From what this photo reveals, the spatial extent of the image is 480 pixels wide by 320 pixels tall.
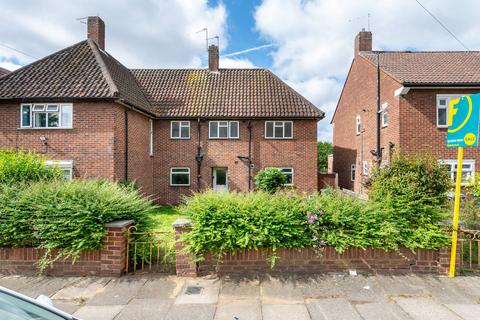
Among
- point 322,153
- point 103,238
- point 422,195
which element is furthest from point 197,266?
point 322,153

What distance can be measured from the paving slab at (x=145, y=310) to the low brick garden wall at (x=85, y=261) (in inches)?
40.1

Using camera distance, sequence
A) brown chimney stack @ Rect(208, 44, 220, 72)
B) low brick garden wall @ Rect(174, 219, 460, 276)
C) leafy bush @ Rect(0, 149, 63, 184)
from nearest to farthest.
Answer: low brick garden wall @ Rect(174, 219, 460, 276), leafy bush @ Rect(0, 149, 63, 184), brown chimney stack @ Rect(208, 44, 220, 72)

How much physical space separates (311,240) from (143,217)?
3.21 meters

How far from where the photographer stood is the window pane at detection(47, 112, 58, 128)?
11.0 meters

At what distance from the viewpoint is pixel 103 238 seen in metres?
4.70

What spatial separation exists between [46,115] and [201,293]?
10637 mm

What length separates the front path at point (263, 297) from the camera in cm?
363

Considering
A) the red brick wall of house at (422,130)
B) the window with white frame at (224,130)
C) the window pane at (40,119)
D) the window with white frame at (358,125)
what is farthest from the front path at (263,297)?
the window with white frame at (358,125)

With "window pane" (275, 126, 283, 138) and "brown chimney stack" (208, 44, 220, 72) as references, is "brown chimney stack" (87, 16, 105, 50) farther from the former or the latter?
"window pane" (275, 126, 283, 138)

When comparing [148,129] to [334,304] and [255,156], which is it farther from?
[334,304]

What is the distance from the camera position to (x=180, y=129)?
49.0ft

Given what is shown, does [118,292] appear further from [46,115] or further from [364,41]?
[364,41]

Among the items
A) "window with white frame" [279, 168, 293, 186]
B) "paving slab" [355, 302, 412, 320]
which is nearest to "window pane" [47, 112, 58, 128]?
"window with white frame" [279, 168, 293, 186]

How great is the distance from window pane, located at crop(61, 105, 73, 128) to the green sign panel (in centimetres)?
1214
